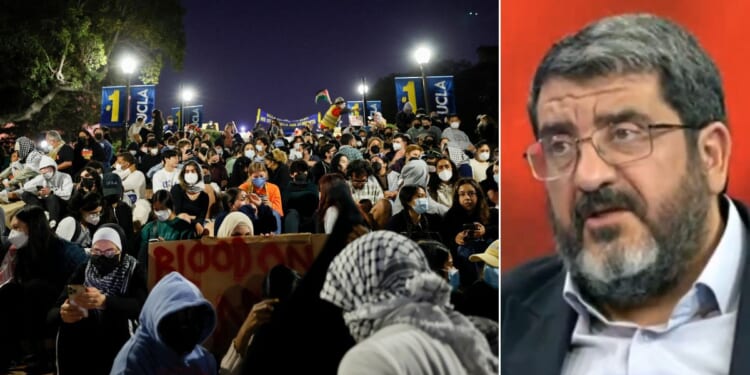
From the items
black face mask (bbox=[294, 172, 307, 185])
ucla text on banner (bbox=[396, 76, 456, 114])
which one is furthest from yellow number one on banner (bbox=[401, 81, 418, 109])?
black face mask (bbox=[294, 172, 307, 185])

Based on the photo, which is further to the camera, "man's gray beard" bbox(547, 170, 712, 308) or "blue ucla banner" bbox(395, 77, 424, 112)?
"blue ucla banner" bbox(395, 77, 424, 112)

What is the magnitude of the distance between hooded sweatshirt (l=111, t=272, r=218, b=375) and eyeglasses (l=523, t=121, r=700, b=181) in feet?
4.21

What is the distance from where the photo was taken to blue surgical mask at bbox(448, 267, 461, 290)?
7.17 ft

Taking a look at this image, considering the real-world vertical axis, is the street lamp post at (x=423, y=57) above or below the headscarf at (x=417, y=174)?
above

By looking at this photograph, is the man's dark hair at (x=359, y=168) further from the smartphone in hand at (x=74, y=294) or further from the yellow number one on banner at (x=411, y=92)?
the smartphone in hand at (x=74, y=294)

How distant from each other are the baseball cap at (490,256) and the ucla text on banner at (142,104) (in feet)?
4.49

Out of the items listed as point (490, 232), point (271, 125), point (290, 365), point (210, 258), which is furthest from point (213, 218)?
point (490, 232)

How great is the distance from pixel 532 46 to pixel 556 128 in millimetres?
297

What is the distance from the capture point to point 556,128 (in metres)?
2.02

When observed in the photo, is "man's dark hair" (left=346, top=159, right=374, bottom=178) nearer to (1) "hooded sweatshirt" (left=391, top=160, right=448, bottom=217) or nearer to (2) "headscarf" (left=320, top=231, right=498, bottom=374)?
(1) "hooded sweatshirt" (left=391, top=160, right=448, bottom=217)

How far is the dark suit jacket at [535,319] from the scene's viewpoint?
2.06 m

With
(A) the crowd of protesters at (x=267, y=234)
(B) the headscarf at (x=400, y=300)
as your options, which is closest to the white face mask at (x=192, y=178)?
(A) the crowd of protesters at (x=267, y=234)

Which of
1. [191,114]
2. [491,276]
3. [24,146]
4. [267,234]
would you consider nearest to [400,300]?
[491,276]

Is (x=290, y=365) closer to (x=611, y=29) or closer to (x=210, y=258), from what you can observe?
(x=210, y=258)
